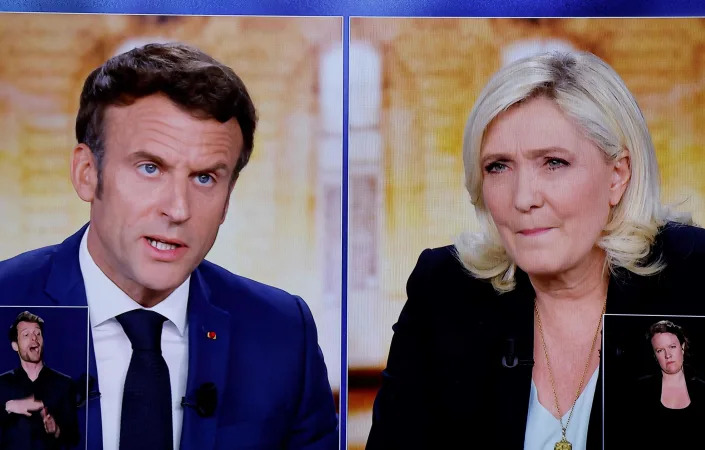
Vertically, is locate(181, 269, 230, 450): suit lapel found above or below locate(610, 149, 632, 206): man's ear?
below

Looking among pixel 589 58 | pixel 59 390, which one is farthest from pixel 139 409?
pixel 589 58

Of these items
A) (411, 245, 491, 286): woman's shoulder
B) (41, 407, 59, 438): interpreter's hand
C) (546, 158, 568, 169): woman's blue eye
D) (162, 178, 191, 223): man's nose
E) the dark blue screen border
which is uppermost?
the dark blue screen border

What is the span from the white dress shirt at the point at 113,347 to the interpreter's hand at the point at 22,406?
24 cm

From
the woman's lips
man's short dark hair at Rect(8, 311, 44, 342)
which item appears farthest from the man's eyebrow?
the woman's lips

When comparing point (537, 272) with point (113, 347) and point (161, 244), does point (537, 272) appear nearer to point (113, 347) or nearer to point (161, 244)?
point (161, 244)

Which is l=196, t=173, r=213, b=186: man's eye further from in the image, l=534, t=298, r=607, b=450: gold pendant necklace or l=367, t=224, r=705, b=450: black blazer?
l=534, t=298, r=607, b=450: gold pendant necklace

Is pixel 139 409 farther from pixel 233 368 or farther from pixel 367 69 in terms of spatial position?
pixel 367 69

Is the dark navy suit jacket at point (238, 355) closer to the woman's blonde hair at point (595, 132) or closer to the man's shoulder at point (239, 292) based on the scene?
the man's shoulder at point (239, 292)

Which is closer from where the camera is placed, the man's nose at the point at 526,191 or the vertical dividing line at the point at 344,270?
the man's nose at the point at 526,191

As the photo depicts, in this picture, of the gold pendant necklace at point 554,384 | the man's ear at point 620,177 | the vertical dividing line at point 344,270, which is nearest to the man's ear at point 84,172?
the vertical dividing line at point 344,270

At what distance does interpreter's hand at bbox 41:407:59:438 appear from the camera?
2488 mm

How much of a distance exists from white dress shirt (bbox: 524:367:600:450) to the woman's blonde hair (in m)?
0.38

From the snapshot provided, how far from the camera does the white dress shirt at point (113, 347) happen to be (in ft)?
8.09

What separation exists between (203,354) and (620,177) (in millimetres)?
1386
